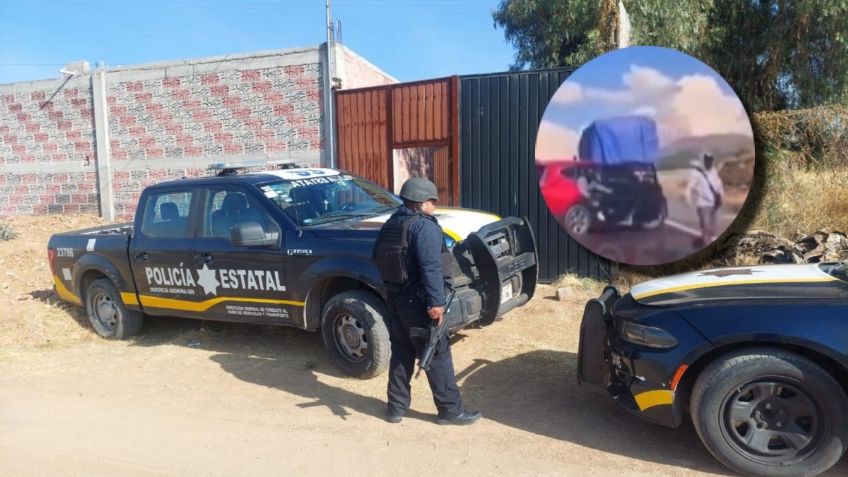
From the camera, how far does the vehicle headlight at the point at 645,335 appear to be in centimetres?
353

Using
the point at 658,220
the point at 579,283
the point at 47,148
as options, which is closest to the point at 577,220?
the point at 579,283

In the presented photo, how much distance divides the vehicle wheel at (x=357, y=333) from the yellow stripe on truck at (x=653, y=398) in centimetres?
209

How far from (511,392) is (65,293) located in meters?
5.50

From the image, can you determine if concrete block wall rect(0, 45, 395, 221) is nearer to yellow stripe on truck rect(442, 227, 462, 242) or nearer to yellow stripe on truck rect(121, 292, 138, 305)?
yellow stripe on truck rect(121, 292, 138, 305)

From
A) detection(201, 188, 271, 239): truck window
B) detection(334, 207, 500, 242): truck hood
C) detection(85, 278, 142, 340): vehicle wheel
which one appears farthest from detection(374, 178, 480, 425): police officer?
detection(85, 278, 142, 340): vehicle wheel

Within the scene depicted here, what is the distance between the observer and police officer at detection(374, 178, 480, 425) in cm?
406

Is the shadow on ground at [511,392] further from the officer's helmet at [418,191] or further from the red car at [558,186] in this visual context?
the red car at [558,186]

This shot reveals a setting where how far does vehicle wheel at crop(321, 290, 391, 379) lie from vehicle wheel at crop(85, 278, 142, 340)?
2.82 m

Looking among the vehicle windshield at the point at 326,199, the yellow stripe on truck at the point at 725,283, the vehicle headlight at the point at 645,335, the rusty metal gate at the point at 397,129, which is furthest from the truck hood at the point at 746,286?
the rusty metal gate at the point at 397,129

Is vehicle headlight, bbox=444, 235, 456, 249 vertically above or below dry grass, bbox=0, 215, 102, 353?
above

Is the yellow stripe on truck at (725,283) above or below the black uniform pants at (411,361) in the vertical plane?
above

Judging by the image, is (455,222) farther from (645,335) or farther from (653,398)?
(653,398)

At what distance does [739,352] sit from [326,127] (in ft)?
28.8

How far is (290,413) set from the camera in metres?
4.66
